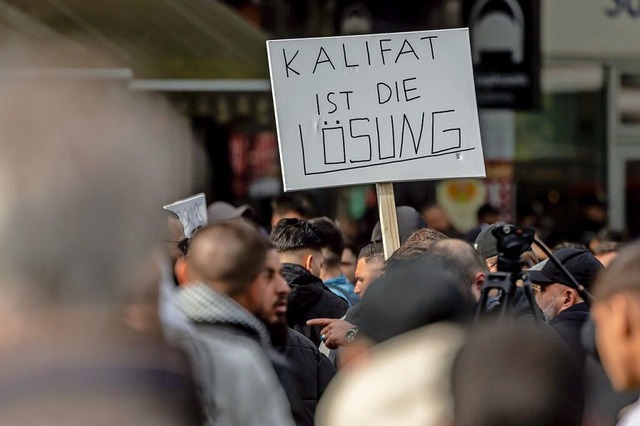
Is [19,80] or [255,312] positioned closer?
[19,80]

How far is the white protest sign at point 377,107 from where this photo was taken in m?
5.22

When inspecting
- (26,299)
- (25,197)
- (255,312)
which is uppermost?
(25,197)

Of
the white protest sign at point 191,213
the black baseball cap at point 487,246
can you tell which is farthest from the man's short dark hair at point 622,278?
the white protest sign at point 191,213

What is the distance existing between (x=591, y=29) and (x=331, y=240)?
7.31 m

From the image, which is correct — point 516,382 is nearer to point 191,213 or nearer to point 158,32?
point 191,213

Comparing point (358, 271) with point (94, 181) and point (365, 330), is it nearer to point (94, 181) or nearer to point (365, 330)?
point (365, 330)

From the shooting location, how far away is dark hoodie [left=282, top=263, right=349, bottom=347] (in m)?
5.20

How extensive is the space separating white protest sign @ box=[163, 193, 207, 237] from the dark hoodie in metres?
0.57

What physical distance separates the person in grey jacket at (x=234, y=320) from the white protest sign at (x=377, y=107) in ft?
6.65

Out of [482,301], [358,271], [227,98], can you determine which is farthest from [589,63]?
[482,301]

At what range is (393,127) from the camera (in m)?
5.28

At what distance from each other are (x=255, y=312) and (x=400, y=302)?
22.6 inches

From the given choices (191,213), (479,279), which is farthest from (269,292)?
(191,213)

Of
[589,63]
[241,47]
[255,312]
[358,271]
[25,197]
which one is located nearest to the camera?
[25,197]
